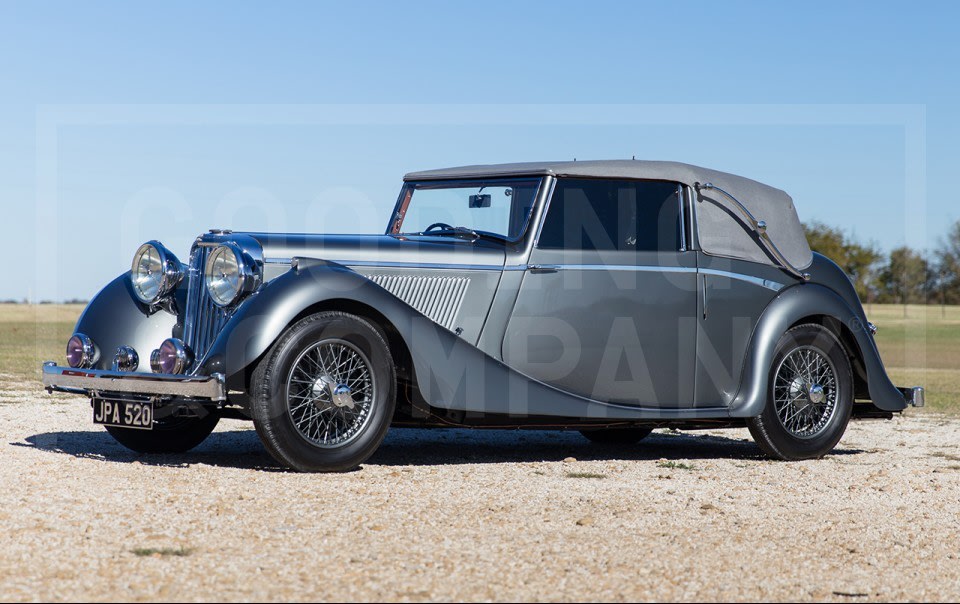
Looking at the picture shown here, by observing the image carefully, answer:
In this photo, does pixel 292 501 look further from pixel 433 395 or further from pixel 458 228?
pixel 458 228

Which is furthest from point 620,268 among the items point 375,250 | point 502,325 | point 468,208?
point 375,250

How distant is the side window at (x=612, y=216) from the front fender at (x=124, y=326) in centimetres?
255

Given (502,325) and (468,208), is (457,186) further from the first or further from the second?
(502,325)

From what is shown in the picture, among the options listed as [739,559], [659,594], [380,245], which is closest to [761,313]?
[380,245]

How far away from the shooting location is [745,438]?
9.80m

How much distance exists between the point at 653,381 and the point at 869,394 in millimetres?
1954

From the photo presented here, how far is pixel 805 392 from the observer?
7.93 metres

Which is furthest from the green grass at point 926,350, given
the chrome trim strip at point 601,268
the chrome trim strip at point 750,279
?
the chrome trim strip at point 601,268

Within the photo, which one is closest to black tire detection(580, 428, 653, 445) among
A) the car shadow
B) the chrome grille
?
the car shadow

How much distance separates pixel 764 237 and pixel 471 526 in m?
3.88

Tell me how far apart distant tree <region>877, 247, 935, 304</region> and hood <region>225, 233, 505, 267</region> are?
81.8 m

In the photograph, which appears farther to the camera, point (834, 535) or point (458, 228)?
→ point (458, 228)

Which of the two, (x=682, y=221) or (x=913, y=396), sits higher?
(x=682, y=221)

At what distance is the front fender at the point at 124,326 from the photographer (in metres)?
7.16
